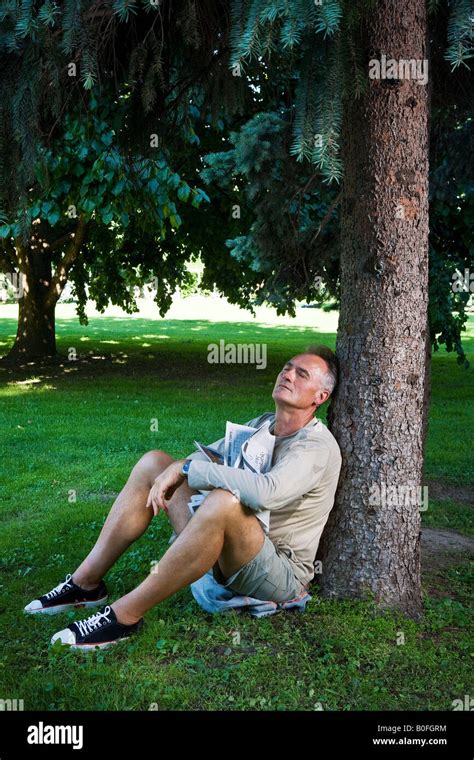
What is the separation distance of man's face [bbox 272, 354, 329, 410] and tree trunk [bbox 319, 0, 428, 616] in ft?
0.44

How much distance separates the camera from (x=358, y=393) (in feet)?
14.9

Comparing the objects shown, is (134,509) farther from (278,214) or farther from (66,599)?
(278,214)

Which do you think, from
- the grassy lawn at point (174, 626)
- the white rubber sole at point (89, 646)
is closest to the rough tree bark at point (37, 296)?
the grassy lawn at point (174, 626)

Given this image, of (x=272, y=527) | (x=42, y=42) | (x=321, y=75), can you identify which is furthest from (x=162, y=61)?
(x=272, y=527)

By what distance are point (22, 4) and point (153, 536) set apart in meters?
3.81

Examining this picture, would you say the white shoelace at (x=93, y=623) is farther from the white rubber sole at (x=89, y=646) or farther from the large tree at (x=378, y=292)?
the large tree at (x=378, y=292)

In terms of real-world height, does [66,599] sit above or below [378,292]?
below

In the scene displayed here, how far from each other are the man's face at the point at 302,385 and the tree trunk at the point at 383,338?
135 mm

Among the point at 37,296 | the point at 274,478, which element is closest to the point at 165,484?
the point at 274,478

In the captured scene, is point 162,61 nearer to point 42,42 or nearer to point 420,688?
point 42,42

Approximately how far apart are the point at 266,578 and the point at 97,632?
83cm

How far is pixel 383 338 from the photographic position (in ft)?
14.6
